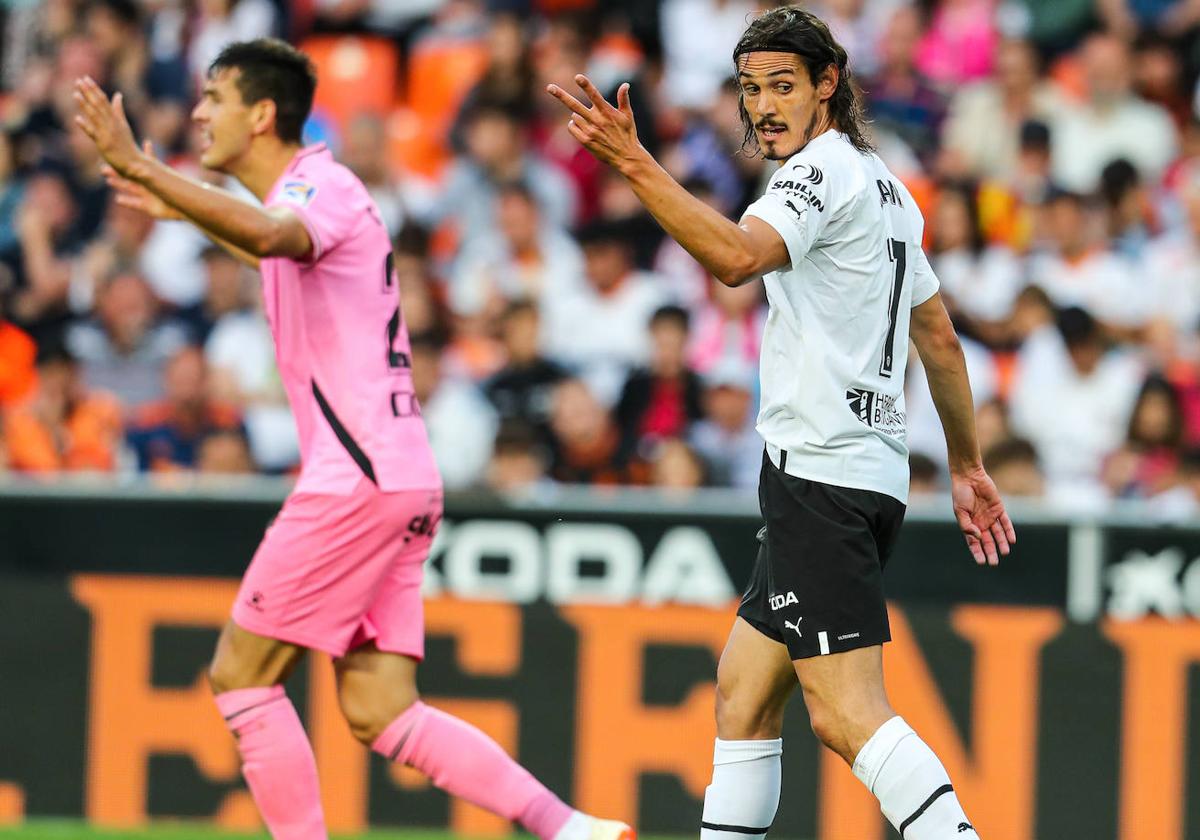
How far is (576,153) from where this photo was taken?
11.1m

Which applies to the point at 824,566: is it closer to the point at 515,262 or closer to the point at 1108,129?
the point at 515,262

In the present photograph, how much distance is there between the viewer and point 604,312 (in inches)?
396

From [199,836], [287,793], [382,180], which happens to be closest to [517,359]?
[382,180]

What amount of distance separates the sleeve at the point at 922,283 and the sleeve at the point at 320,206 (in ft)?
5.16

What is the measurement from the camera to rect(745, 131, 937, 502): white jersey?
15.0 ft

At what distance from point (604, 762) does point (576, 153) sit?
4632 mm

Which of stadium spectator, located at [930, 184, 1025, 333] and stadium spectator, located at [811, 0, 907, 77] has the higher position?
stadium spectator, located at [811, 0, 907, 77]

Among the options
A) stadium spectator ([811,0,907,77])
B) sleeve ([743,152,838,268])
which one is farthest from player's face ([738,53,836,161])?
stadium spectator ([811,0,907,77])

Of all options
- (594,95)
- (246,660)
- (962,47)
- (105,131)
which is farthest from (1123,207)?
(105,131)

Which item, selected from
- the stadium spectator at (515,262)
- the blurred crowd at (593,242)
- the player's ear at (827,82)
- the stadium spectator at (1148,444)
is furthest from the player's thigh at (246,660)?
the stadium spectator at (515,262)

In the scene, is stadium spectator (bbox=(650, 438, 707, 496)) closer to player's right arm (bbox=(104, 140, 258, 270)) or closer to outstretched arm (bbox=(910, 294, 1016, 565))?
player's right arm (bbox=(104, 140, 258, 270))

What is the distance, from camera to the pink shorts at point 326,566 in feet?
17.3

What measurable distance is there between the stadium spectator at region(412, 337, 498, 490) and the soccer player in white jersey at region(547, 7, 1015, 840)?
4511 mm

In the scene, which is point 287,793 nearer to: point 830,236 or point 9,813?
point 830,236
